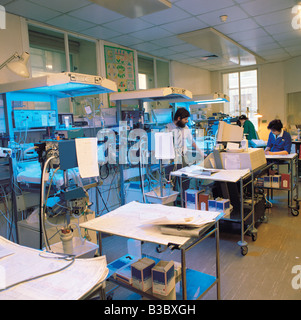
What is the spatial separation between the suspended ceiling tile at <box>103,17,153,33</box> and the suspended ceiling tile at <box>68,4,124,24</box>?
0.47 feet

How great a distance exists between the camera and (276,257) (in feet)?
8.88

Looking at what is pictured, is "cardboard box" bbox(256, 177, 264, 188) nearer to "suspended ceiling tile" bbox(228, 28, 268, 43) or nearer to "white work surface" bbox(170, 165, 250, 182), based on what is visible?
"white work surface" bbox(170, 165, 250, 182)

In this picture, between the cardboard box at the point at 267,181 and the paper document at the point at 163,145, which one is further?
the cardboard box at the point at 267,181

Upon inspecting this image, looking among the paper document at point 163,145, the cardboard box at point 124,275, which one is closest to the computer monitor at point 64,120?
the paper document at point 163,145

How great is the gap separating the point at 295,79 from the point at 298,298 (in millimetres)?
7321

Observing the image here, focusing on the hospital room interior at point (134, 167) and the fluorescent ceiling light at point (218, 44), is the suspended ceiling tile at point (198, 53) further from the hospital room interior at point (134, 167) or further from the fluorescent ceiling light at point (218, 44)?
the fluorescent ceiling light at point (218, 44)

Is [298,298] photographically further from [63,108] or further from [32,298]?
[63,108]

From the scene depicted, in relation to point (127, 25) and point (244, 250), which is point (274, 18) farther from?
point (244, 250)

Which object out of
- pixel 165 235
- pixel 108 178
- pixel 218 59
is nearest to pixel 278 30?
pixel 218 59

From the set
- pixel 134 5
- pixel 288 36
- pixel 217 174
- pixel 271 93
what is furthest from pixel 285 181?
pixel 271 93

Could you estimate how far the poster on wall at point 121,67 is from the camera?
18.0ft

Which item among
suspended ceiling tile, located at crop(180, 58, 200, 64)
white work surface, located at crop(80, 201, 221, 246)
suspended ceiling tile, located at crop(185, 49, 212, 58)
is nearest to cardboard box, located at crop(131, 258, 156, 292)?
white work surface, located at crop(80, 201, 221, 246)

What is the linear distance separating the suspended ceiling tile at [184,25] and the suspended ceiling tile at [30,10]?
1779mm

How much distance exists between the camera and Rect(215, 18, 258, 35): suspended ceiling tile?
15.3ft
